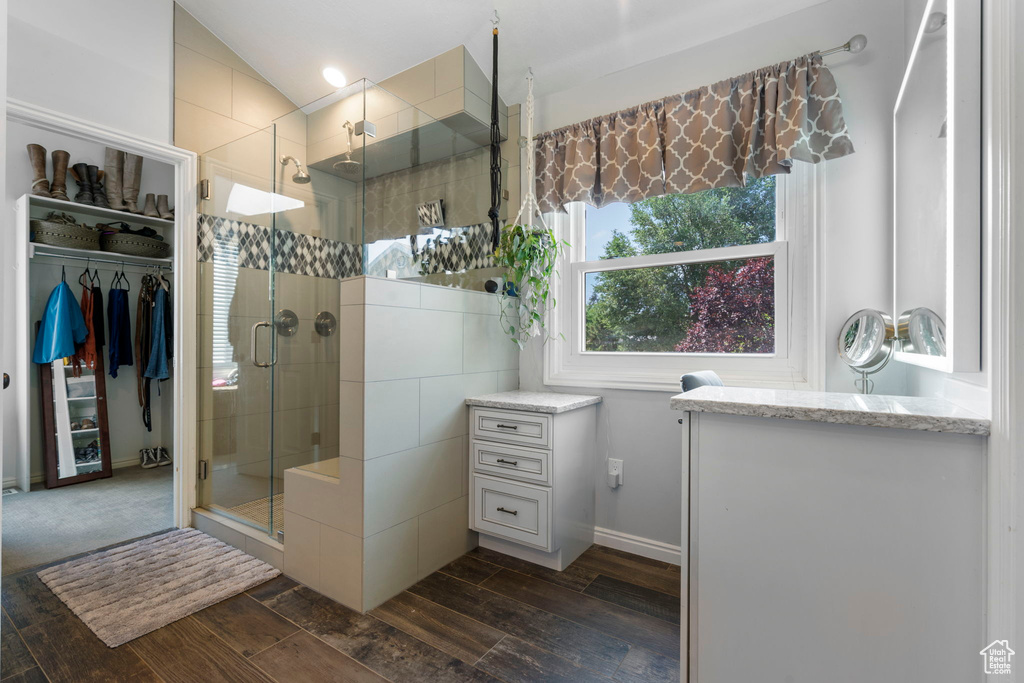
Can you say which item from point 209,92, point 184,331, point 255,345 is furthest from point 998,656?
point 209,92

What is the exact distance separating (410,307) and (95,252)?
Result: 2990 mm

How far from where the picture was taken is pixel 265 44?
9.12ft

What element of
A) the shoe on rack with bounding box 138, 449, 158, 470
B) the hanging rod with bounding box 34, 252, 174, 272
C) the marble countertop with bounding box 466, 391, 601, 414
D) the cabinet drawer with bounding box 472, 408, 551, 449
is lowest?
the shoe on rack with bounding box 138, 449, 158, 470

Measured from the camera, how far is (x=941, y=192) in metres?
1.27

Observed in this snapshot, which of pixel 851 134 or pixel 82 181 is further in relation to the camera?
pixel 82 181

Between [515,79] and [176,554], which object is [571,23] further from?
[176,554]

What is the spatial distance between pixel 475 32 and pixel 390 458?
214 cm

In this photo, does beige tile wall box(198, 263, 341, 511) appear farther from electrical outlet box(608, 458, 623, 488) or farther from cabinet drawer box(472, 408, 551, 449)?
electrical outlet box(608, 458, 623, 488)

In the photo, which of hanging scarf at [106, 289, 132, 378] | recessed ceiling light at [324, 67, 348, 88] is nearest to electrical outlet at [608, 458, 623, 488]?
recessed ceiling light at [324, 67, 348, 88]

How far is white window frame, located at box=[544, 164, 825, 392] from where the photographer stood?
1.96 metres

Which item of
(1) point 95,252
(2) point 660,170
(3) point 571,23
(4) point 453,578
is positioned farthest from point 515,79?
(1) point 95,252

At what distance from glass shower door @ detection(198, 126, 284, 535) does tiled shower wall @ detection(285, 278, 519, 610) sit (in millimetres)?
533

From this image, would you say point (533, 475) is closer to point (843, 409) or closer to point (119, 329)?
point (843, 409)

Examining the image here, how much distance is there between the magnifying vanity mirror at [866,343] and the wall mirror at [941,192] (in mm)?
59
